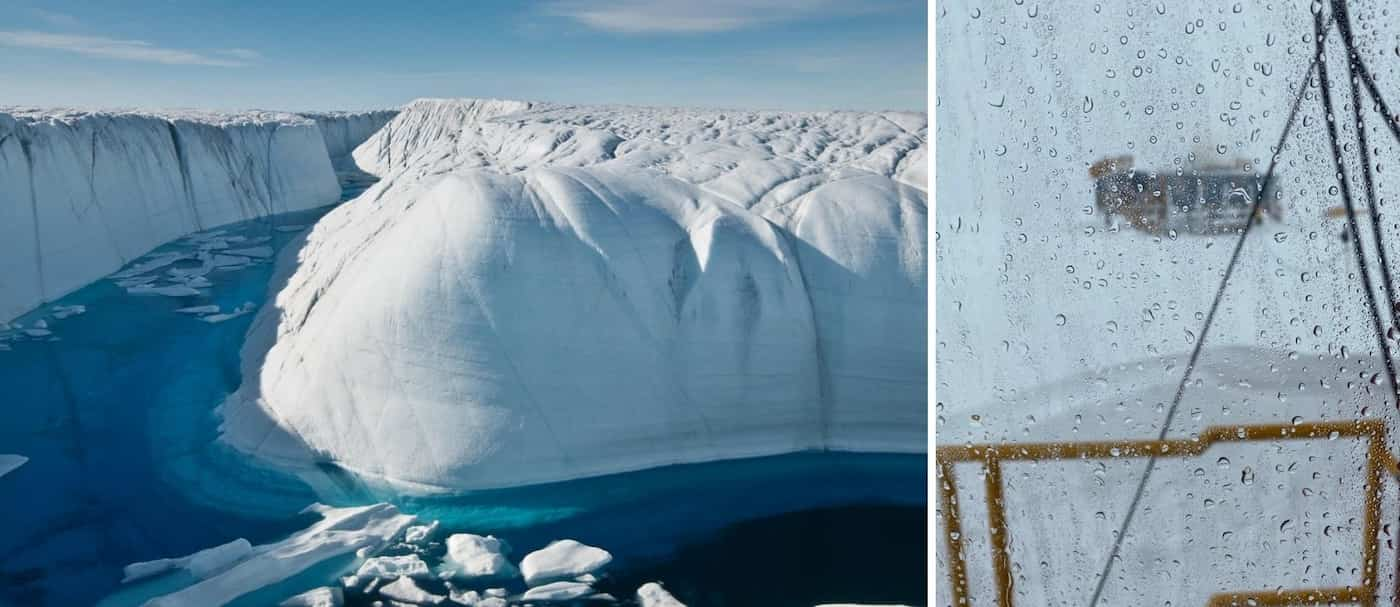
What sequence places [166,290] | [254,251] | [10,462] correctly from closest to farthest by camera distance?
[10,462] → [166,290] → [254,251]

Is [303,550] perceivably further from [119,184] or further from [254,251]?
[119,184]

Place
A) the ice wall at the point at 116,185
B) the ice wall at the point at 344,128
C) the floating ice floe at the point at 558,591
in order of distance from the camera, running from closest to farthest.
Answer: the floating ice floe at the point at 558,591, the ice wall at the point at 116,185, the ice wall at the point at 344,128

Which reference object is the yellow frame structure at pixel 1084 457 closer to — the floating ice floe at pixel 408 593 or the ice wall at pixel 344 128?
the floating ice floe at pixel 408 593

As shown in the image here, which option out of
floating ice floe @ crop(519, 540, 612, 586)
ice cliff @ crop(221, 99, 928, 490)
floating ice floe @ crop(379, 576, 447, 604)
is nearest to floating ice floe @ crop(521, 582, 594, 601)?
floating ice floe @ crop(519, 540, 612, 586)

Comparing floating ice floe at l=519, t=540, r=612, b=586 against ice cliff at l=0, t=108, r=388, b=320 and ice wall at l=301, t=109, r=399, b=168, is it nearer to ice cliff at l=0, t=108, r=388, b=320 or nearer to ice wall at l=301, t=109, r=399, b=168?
ice cliff at l=0, t=108, r=388, b=320

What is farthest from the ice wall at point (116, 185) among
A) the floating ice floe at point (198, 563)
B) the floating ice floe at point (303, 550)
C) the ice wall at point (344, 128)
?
the ice wall at point (344, 128)

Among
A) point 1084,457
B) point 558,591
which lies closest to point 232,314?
point 558,591

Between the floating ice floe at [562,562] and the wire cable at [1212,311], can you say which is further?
the floating ice floe at [562,562]
